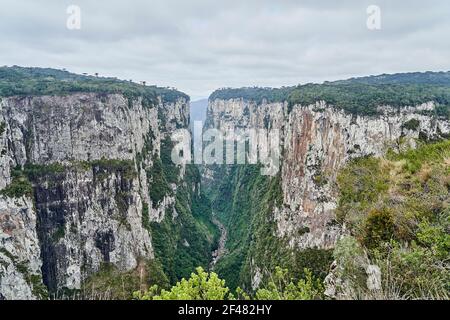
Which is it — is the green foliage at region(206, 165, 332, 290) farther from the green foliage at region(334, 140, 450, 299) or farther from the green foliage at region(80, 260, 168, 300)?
the green foliage at region(334, 140, 450, 299)

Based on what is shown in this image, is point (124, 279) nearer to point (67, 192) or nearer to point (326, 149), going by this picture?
point (67, 192)

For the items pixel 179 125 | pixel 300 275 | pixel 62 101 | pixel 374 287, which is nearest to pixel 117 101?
pixel 62 101

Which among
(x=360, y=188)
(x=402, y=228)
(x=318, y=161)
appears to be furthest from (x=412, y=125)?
(x=402, y=228)

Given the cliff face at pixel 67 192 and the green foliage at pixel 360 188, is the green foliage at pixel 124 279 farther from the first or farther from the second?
the green foliage at pixel 360 188

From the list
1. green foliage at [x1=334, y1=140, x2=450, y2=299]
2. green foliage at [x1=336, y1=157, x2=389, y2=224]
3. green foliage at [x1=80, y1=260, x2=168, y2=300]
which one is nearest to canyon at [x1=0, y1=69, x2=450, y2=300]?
green foliage at [x1=80, y1=260, x2=168, y2=300]

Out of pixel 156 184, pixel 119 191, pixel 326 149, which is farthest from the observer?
pixel 156 184
